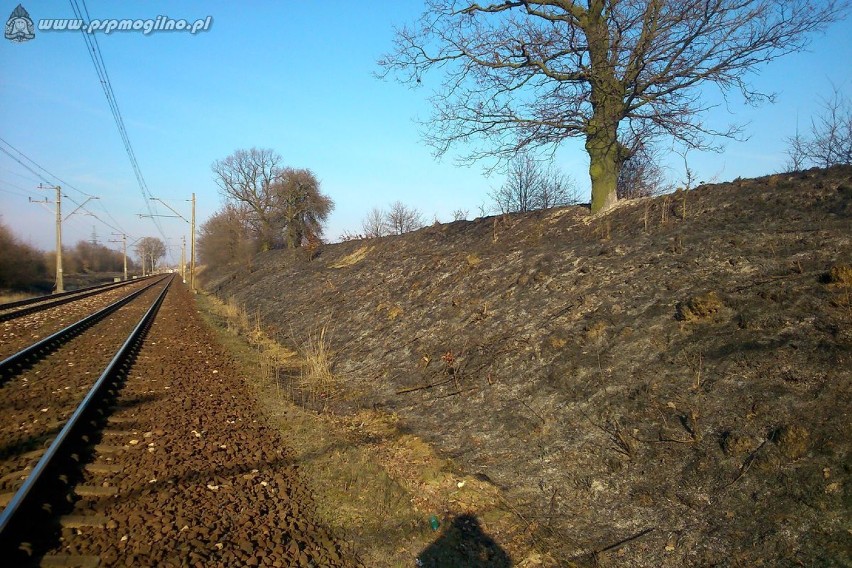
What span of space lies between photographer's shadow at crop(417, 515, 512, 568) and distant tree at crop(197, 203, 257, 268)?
160 feet

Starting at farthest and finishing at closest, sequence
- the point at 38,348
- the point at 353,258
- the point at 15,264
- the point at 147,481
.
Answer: the point at 15,264 → the point at 353,258 → the point at 38,348 → the point at 147,481

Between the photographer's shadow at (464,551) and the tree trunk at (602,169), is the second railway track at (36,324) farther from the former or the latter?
the tree trunk at (602,169)

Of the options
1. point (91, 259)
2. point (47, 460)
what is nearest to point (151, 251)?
point (91, 259)

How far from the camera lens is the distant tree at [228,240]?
53.4 m

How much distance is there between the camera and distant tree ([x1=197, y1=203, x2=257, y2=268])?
5344cm

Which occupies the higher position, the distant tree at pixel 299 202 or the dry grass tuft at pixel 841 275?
the distant tree at pixel 299 202

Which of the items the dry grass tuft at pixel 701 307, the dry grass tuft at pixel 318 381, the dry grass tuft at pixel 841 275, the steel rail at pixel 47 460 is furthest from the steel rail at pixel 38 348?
the dry grass tuft at pixel 841 275

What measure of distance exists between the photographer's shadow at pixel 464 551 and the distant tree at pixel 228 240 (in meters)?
48.9

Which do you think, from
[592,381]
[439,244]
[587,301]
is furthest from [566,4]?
[592,381]

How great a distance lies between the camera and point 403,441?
651 cm

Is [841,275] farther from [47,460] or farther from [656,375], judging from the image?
[47,460]

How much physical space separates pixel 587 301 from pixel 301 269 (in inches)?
794

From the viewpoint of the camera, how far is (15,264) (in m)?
39.9

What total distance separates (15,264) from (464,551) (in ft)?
156
